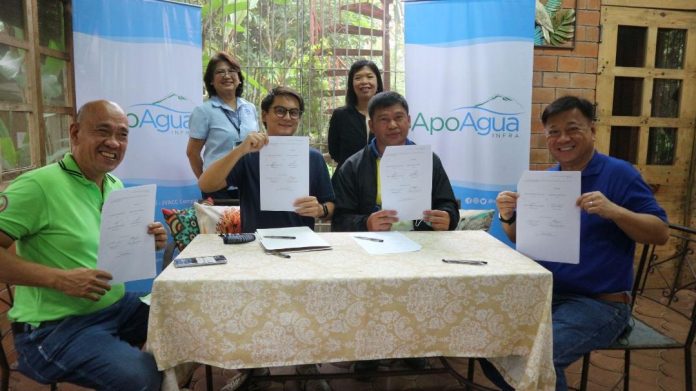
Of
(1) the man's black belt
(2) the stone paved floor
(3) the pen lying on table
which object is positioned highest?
(3) the pen lying on table

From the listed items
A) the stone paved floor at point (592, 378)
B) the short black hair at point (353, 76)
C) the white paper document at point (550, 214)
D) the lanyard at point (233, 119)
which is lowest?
the stone paved floor at point (592, 378)

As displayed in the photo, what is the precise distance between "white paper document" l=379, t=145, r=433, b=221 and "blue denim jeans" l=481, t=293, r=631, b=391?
712 mm

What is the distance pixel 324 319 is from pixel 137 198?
810mm

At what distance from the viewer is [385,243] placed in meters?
2.03

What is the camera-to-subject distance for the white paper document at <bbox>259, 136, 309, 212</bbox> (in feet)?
7.06

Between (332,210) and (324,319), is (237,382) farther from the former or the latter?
(324,319)

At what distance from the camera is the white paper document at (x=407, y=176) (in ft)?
6.91

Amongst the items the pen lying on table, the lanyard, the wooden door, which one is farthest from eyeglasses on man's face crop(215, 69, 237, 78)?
the wooden door

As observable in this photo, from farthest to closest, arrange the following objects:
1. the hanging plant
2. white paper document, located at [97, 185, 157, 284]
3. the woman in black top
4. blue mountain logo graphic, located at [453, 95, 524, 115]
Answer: the hanging plant, blue mountain logo graphic, located at [453, 95, 524, 115], the woman in black top, white paper document, located at [97, 185, 157, 284]

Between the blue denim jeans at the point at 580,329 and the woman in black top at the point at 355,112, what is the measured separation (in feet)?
5.87

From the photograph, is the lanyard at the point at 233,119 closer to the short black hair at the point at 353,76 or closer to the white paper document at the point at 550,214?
the short black hair at the point at 353,76

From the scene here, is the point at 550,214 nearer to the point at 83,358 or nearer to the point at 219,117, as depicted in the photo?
the point at 83,358

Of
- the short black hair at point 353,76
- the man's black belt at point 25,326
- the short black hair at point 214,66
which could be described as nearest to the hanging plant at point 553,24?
the short black hair at point 353,76

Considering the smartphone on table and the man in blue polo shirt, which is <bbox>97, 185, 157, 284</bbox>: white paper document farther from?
the man in blue polo shirt
